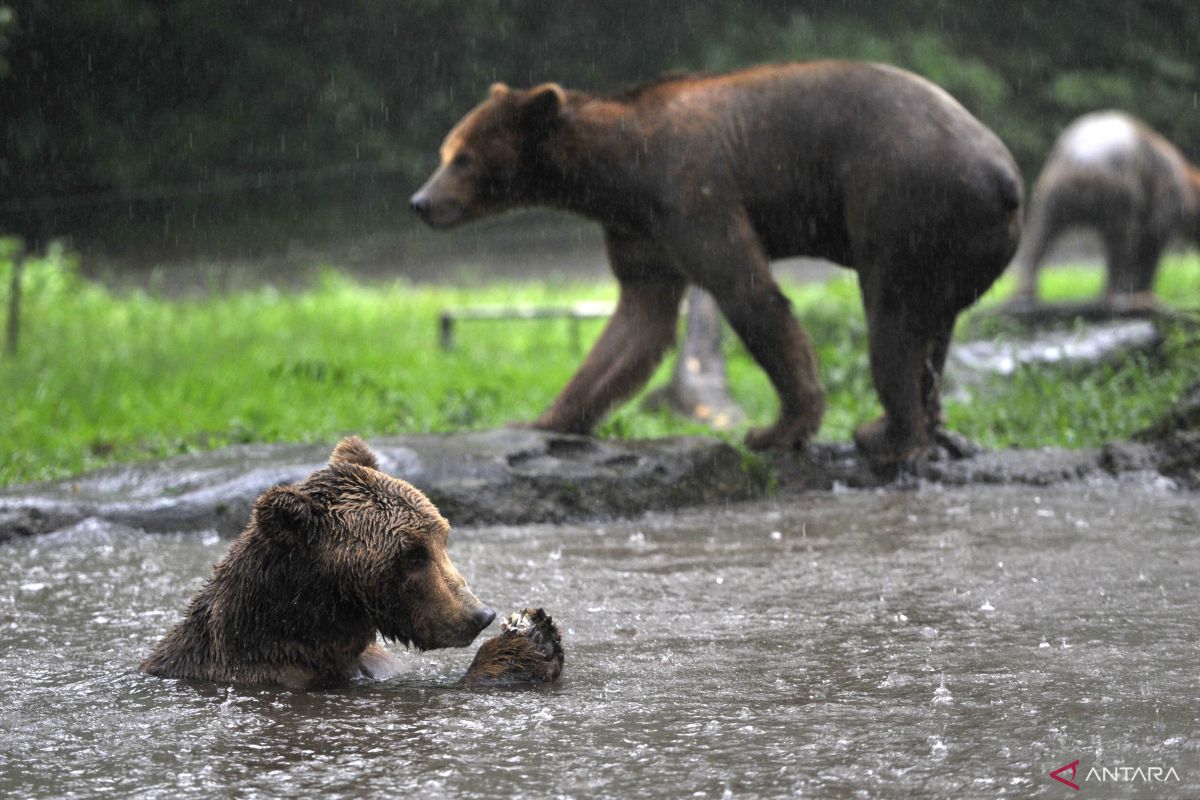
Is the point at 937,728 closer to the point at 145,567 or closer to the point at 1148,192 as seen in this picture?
the point at 145,567

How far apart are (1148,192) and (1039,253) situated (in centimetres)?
110

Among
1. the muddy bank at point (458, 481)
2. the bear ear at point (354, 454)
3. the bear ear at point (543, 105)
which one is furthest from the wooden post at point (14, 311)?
the bear ear at point (354, 454)

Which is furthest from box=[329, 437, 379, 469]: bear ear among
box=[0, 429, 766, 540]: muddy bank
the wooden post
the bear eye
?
the wooden post

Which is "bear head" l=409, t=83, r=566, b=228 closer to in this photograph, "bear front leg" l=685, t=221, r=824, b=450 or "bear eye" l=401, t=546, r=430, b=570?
"bear front leg" l=685, t=221, r=824, b=450

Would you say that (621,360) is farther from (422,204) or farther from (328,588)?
(328,588)

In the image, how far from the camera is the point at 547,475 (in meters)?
6.54

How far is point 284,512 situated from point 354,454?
1.31ft

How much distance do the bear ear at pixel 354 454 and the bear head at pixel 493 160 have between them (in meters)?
3.19

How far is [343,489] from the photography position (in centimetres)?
384

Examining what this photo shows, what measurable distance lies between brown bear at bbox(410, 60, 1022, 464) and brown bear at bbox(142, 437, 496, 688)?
10.5 ft

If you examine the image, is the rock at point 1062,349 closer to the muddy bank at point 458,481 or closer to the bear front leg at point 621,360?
the bear front leg at point 621,360

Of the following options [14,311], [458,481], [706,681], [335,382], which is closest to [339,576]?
[706,681]

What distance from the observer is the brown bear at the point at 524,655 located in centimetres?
381

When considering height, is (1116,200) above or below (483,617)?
above
